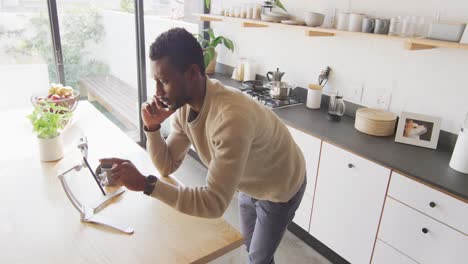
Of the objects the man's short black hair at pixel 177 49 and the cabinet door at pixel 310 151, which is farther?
the cabinet door at pixel 310 151

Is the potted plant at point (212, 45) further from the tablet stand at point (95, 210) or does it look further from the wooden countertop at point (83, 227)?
the tablet stand at point (95, 210)

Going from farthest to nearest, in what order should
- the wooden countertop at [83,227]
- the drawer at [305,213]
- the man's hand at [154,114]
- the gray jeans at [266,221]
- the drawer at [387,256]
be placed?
the drawer at [305,213]
the drawer at [387,256]
the gray jeans at [266,221]
the man's hand at [154,114]
the wooden countertop at [83,227]

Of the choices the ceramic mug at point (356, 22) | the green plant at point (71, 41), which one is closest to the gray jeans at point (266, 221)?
the ceramic mug at point (356, 22)

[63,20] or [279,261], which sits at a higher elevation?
[63,20]

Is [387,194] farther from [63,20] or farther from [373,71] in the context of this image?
[63,20]

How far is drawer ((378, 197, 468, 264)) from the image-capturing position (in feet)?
5.16

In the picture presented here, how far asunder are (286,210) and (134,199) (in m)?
0.65

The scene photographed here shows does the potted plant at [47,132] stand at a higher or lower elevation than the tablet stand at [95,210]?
higher

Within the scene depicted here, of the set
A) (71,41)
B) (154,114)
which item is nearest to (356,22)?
(154,114)

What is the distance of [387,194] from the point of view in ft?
5.92

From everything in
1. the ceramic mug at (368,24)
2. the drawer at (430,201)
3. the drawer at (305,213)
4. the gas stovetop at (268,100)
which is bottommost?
the drawer at (305,213)

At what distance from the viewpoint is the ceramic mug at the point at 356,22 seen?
7.07 feet

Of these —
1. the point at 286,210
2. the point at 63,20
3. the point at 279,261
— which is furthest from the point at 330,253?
the point at 63,20

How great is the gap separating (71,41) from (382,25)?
2.68 m
